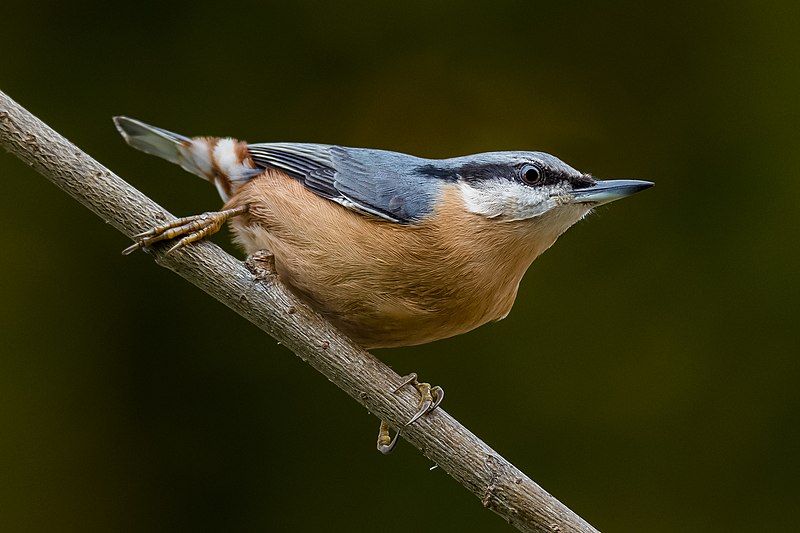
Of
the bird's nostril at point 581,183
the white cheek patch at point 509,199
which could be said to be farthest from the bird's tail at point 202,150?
the bird's nostril at point 581,183

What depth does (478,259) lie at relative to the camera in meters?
2.28

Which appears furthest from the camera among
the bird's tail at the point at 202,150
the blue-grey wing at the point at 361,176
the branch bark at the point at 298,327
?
the bird's tail at the point at 202,150

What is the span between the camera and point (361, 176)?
2.49 metres

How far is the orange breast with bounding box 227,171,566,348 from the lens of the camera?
225 cm

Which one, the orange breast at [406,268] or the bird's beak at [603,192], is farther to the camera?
the orange breast at [406,268]

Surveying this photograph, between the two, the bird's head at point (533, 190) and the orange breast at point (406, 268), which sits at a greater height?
the bird's head at point (533, 190)

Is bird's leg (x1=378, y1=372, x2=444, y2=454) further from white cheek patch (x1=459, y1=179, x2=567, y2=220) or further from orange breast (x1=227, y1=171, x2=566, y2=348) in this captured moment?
white cheek patch (x1=459, y1=179, x2=567, y2=220)

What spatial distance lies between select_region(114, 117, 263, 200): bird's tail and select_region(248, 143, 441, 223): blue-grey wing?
5 cm

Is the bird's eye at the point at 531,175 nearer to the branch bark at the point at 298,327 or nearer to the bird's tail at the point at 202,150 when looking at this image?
the branch bark at the point at 298,327

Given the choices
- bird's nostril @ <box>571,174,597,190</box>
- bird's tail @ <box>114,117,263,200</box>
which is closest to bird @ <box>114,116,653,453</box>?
bird's nostril @ <box>571,174,597,190</box>

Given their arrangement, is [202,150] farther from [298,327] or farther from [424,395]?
[424,395]

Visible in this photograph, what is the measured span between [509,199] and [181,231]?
834 mm

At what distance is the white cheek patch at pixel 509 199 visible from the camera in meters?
2.26

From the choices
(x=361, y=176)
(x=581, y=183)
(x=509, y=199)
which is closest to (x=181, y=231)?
(x=361, y=176)
